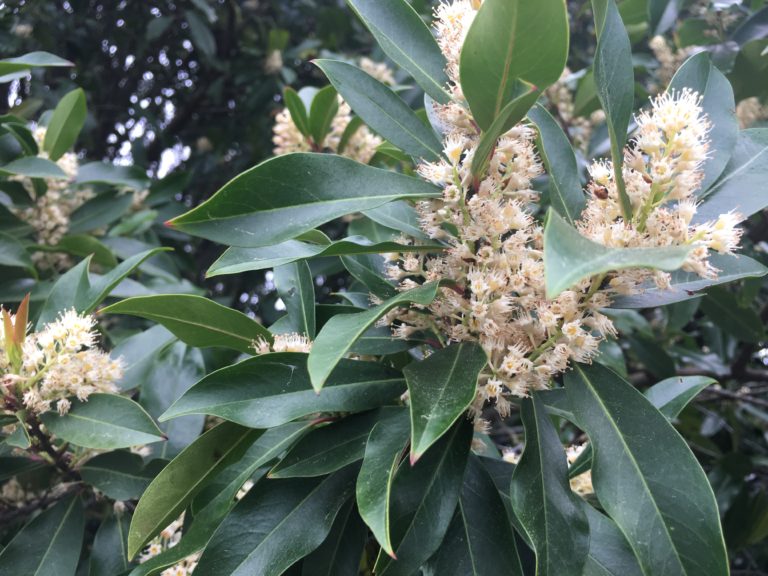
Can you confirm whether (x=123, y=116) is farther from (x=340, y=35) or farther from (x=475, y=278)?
(x=475, y=278)

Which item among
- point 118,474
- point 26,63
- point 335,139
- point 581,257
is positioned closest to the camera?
point 581,257

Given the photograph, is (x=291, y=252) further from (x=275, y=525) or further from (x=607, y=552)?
(x=607, y=552)

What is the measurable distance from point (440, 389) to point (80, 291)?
968 millimetres

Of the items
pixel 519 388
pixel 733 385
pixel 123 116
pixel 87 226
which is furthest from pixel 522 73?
pixel 123 116

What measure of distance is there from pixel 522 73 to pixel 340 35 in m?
3.53

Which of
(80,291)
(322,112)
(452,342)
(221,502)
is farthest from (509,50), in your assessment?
(322,112)

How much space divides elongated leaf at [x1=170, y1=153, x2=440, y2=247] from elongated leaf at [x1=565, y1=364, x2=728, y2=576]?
1.48ft

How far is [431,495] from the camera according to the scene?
109 centimetres

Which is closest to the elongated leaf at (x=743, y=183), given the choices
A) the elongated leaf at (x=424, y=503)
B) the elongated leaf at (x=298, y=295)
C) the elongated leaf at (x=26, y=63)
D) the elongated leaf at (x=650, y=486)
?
the elongated leaf at (x=650, y=486)

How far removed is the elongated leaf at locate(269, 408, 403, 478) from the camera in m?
1.10

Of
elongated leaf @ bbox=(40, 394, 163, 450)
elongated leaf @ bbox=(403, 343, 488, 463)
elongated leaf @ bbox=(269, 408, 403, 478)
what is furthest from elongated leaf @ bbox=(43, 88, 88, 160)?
elongated leaf @ bbox=(403, 343, 488, 463)

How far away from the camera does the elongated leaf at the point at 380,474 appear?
88cm

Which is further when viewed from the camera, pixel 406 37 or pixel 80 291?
pixel 80 291

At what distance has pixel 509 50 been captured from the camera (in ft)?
3.12
